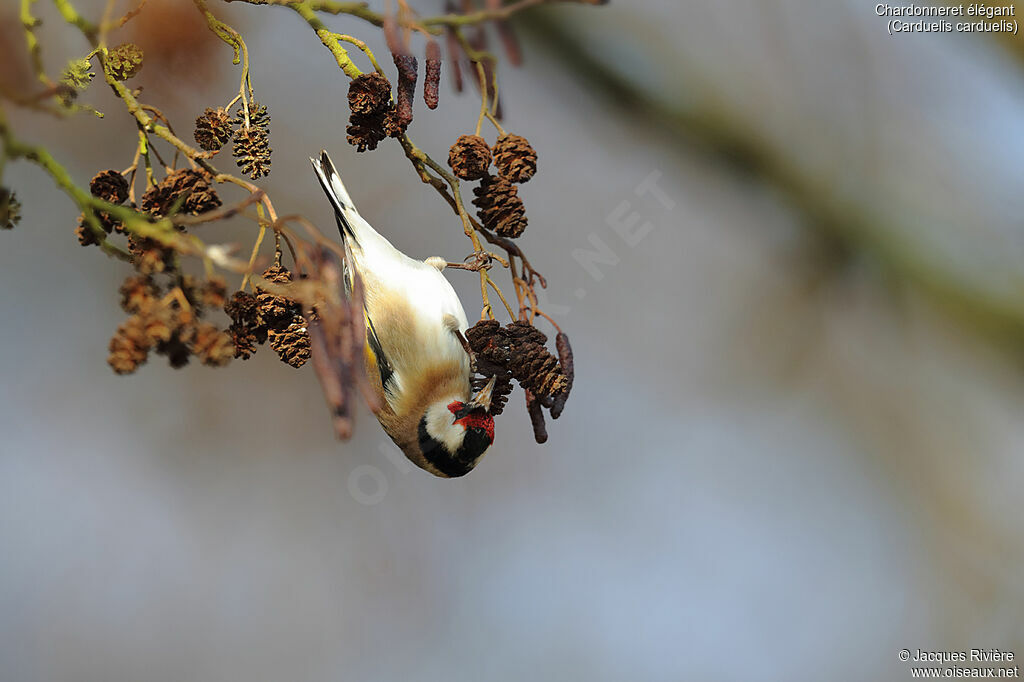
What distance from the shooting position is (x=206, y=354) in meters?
0.61

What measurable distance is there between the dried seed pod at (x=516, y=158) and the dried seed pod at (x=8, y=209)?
1.37 feet

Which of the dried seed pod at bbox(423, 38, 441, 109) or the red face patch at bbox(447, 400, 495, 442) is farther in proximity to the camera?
the red face patch at bbox(447, 400, 495, 442)

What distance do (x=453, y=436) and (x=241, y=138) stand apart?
1.79ft

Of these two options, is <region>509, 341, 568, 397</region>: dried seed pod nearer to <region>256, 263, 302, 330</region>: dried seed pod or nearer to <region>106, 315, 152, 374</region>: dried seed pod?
<region>256, 263, 302, 330</region>: dried seed pod

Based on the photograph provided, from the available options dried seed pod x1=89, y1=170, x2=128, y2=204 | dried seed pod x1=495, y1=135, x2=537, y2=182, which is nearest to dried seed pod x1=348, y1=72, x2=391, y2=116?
dried seed pod x1=495, y1=135, x2=537, y2=182

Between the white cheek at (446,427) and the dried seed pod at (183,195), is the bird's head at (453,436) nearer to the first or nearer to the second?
the white cheek at (446,427)

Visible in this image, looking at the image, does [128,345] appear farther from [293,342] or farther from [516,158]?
[516,158]

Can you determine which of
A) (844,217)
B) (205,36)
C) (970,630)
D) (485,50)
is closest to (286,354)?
(485,50)

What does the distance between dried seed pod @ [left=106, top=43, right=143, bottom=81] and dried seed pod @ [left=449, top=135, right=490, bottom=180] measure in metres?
0.32

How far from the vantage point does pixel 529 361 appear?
0.84m

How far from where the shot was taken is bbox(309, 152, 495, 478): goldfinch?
1.26m

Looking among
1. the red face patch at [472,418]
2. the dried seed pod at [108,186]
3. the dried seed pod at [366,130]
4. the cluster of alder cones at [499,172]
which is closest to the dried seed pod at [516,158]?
the cluster of alder cones at [499,172]

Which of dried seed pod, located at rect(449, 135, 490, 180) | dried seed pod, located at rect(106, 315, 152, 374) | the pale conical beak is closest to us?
dried seed pod, located at rect(106, 315, 152, 374)

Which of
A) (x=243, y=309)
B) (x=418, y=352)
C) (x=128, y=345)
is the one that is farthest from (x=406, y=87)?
(x=418, y=352)
